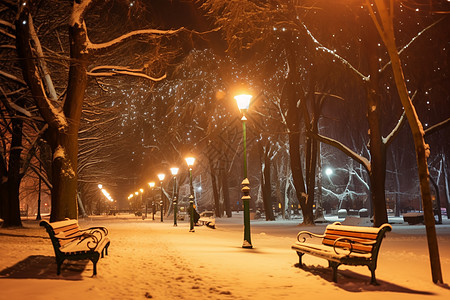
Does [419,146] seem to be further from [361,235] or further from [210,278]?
[210,278]

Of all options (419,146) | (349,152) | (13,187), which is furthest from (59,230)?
(13,187)

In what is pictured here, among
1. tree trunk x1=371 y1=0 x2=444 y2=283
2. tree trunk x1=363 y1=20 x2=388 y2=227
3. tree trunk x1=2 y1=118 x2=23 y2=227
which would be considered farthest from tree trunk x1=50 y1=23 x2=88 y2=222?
tree trunk x1=2 y1=118 x2=23 y2=227

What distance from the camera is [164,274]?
→ 823 cm

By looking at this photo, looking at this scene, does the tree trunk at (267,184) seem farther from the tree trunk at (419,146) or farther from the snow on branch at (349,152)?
the tree trunk at (419,146)

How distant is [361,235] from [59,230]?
5.61 metres

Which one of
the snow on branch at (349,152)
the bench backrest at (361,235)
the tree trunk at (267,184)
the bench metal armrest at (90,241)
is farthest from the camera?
the tree trunk at (267,184)

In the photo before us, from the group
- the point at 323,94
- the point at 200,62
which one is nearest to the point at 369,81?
the point at 323,94

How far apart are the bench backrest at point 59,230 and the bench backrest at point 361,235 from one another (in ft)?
15.9

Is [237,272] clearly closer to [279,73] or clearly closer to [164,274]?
[164,274]

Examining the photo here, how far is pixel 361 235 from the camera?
7.66 meters

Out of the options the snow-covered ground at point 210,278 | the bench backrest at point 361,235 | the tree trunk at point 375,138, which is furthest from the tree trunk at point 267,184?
the bench backrest at point 361,235

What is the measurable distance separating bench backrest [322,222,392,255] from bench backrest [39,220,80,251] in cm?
486

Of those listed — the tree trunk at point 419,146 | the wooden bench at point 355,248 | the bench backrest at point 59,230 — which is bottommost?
the wooden bench at point 355,248

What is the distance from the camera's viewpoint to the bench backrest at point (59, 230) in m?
7.60
